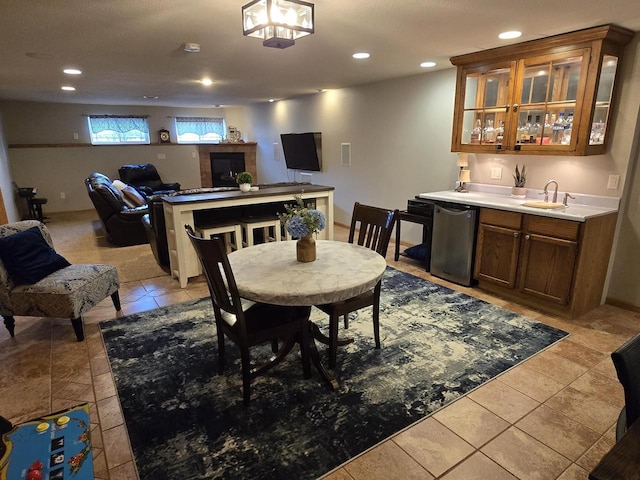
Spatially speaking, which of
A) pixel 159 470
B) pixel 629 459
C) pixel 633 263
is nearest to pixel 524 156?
pixel 633 263

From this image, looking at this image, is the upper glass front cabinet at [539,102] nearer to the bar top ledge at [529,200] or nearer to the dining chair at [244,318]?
the bar top ledge at [529,200]

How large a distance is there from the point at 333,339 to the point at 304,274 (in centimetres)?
55

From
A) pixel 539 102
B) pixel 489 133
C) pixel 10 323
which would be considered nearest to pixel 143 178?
pixel 10 323

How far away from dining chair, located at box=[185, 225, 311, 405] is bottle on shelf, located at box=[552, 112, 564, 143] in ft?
8.64

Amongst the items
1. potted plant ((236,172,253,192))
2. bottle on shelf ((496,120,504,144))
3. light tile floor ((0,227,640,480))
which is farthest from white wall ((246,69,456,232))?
light tile floor ((0,227,640,480))

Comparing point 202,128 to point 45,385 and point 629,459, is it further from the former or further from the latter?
point 629,459

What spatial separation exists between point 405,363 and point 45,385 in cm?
228

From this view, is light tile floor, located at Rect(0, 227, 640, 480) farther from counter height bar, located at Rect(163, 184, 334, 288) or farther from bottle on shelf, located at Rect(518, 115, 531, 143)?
bottle on shelf, located at Rect(518, 115, 531, 143)

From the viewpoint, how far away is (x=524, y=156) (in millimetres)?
3783

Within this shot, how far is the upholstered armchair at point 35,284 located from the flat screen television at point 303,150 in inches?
181

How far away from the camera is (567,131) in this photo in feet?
10.4

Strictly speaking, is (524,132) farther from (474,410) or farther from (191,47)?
(191,47)

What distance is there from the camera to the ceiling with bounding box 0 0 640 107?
2.31 m

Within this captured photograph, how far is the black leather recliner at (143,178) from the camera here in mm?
7984
